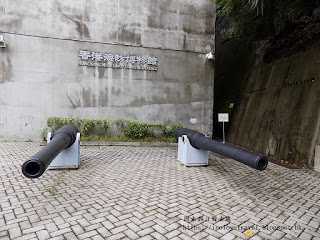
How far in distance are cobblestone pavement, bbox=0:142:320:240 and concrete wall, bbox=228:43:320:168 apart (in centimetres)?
133

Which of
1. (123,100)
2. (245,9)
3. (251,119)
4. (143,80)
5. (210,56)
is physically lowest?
(251,119)

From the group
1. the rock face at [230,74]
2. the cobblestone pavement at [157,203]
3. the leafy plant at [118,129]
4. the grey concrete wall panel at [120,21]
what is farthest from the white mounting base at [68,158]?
the rock face at [230,74]

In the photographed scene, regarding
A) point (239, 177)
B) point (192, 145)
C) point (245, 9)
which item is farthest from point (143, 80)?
point (239, 177)

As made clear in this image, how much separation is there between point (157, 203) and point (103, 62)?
7272 millimetres

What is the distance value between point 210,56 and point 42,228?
9556 mm

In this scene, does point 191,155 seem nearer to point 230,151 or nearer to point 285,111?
point 230,151

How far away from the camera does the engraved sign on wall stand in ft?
29.8

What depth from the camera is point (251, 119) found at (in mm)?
9859

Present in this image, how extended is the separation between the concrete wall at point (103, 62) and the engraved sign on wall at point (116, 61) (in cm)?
10

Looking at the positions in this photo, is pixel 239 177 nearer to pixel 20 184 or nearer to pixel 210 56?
pixel 20 184

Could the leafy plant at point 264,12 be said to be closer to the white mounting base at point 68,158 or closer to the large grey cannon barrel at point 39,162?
the white mounting base at point 68,158

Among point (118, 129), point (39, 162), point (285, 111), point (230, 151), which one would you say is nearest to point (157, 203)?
point (230, 151)

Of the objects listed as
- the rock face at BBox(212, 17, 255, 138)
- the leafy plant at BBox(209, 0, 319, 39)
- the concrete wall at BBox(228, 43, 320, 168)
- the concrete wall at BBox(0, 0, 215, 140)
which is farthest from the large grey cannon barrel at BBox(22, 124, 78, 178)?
the rock face at BBox(212, 17, 255, 138)

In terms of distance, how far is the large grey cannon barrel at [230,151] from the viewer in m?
3.72
